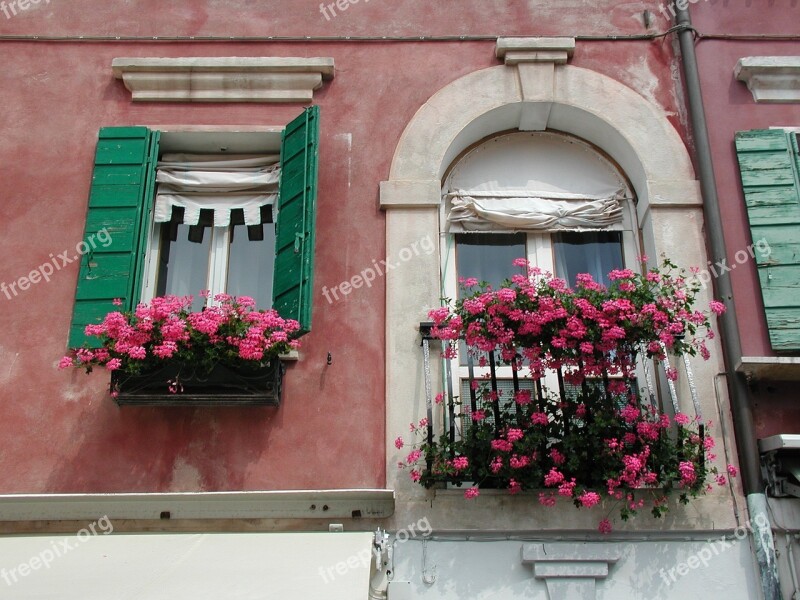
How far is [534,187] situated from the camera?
7648 mm

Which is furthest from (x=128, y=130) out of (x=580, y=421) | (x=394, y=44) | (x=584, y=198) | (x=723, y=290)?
(x=723, y=290)

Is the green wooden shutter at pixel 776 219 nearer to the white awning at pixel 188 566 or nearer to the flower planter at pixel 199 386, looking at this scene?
the white awning at pixel 188 566

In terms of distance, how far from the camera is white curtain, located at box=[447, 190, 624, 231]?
743 centimetres

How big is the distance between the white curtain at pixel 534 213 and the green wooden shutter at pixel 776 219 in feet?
3.35

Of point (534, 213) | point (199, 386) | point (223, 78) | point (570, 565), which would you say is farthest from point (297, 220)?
point (570, 565)

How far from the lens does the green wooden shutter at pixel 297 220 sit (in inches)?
255

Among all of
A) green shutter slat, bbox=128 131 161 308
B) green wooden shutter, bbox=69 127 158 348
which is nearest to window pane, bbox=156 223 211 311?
green shutter slat, bbox=128 131 161 308

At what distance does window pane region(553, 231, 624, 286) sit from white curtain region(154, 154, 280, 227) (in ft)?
7.53

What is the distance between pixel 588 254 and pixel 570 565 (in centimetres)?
258

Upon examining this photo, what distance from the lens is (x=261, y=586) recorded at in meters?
5.17

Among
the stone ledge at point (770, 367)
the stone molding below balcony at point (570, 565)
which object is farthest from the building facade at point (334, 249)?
the stone ledge at point (770, 367)

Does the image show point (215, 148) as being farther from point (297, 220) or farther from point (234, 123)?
point (297, 220)

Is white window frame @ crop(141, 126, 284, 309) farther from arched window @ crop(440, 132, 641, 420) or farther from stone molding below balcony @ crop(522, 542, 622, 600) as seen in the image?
stone molding below balcony @ crop(522, 542, 622, 600)

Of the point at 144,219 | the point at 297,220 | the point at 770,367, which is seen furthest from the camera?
the point at 144,219
